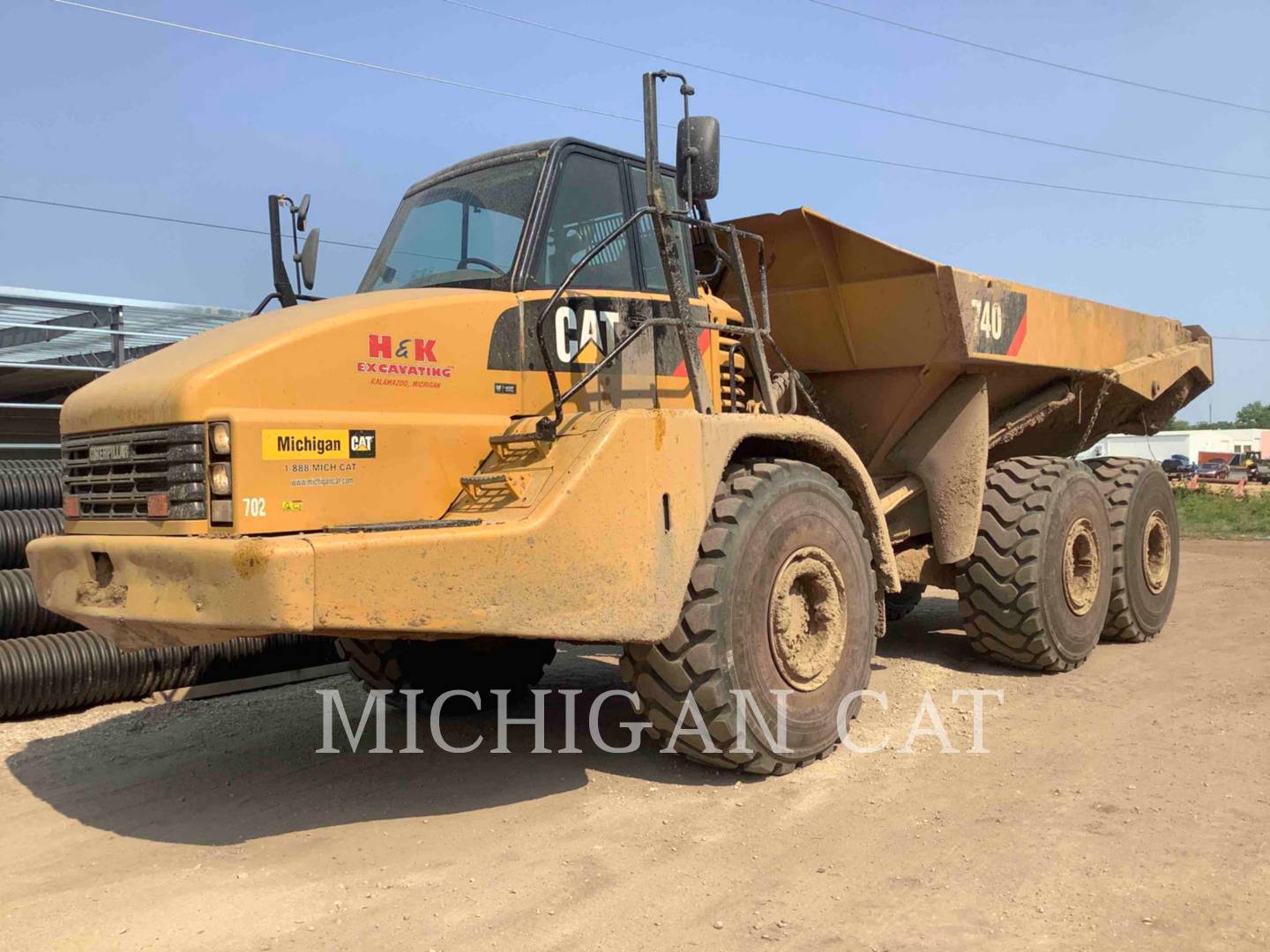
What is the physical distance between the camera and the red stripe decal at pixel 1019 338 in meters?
6.89

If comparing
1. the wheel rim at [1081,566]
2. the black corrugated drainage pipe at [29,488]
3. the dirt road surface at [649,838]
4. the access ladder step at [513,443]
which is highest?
the access ladder step at [513,443]

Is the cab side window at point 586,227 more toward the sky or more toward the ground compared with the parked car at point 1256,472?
more toward the sky

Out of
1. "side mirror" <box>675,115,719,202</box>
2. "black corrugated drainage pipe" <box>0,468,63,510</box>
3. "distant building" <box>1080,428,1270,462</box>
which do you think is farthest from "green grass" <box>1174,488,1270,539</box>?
"distant building" <box>1080,428,1270,462</box>

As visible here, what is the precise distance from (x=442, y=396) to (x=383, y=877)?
5.99 feet

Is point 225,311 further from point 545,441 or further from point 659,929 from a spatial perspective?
point 659,929

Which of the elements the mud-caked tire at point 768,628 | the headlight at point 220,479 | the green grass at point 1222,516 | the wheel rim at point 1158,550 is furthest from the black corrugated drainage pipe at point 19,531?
the green grass at point 1222,516

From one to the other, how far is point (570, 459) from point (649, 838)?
1459mm

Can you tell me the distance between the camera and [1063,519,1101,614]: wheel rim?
7168mm

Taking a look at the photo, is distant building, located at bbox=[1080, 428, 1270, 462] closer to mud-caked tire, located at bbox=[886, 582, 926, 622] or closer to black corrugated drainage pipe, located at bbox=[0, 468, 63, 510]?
mud-caked tire, located at bbox=[886, 582, 926, 622]

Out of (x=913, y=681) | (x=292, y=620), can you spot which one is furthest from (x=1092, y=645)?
(x=292, y=620)

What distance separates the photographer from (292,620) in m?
3.64

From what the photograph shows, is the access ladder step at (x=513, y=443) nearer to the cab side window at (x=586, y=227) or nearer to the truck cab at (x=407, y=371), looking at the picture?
the truck cab at (x=407, y=371)

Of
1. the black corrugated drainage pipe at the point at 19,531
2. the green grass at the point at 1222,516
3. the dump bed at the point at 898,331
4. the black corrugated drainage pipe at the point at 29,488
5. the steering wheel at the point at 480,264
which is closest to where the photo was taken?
the steering wheel at the point at 480,264

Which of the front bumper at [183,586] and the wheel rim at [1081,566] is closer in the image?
the front bumper at [183,586]
